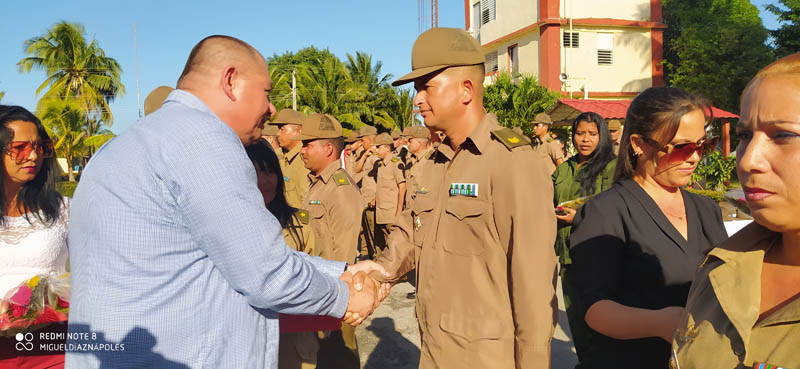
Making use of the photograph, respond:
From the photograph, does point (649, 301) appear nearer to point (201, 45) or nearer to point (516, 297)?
point (516, 297)

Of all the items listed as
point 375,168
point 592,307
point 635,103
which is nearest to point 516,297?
point 592,307

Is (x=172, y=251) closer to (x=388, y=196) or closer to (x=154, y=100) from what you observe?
(x=154, y=100)

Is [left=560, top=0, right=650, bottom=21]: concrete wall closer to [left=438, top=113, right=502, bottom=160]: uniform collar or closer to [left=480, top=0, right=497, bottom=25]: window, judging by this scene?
[left=480, top=0, right=497, bottom=25]: window

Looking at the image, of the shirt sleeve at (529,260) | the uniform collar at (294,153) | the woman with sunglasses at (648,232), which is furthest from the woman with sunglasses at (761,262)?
the uniform collar at (294,153)

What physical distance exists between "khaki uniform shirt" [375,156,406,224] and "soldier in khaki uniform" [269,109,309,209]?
2.27 metres

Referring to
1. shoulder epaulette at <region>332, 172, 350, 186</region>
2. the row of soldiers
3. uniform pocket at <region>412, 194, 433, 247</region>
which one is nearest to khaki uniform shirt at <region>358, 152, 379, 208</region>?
the row of soldiers

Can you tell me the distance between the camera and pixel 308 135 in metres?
4.80

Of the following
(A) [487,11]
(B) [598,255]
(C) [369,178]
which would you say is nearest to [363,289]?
(B) [598,255]

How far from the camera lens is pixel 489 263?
7.42 ft

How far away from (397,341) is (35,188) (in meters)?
3.51

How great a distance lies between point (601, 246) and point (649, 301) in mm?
273

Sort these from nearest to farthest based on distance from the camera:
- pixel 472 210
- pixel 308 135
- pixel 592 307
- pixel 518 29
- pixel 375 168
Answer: pixel 592 307
pixel 472 210
pixel 308 135
pixel 375 168
pixel 518 29

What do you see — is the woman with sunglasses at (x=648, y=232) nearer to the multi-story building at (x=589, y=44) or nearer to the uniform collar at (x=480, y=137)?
the uniform collar at (x=480, y=137)

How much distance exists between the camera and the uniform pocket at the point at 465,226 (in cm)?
229
